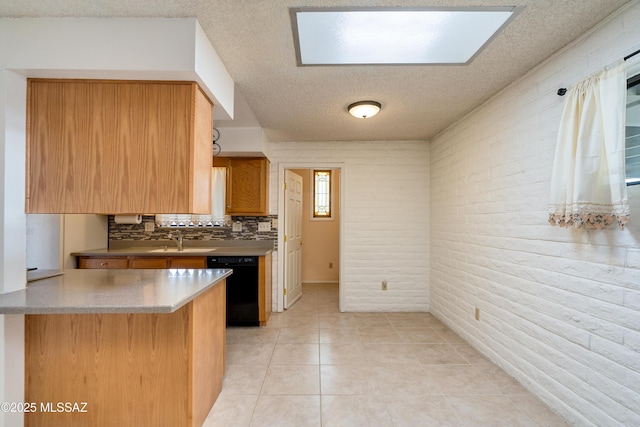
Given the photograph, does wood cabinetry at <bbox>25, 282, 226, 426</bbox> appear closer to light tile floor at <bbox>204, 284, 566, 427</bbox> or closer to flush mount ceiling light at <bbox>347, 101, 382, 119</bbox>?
light tile floor at <bbox>204, 284, 566, 427</bbox>

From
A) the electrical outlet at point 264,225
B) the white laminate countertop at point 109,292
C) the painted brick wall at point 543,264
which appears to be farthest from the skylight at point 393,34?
the electrical outlet at point 264,225

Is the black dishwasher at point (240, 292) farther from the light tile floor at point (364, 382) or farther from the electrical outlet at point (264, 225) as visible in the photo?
the electrical outlet at point (264, 225)

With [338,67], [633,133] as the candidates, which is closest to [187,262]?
[338,67]

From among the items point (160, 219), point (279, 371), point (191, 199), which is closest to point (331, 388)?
point (279, 371)

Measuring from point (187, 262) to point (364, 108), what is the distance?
2492mm

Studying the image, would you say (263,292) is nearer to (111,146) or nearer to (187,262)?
(187,262)

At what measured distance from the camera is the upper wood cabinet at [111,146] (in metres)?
1.63

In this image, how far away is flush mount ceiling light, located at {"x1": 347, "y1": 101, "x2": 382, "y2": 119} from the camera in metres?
2.60

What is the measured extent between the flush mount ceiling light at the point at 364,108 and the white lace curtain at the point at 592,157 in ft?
4.43

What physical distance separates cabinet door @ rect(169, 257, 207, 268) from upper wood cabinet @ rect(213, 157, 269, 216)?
0.71m

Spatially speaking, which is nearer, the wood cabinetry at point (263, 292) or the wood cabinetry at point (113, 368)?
A: the wood cabinetry at point (113, 368)

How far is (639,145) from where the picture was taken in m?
1.42

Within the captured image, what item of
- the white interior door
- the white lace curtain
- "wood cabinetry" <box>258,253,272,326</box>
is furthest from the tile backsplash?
the white lace curtain

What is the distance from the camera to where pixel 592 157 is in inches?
60.3
